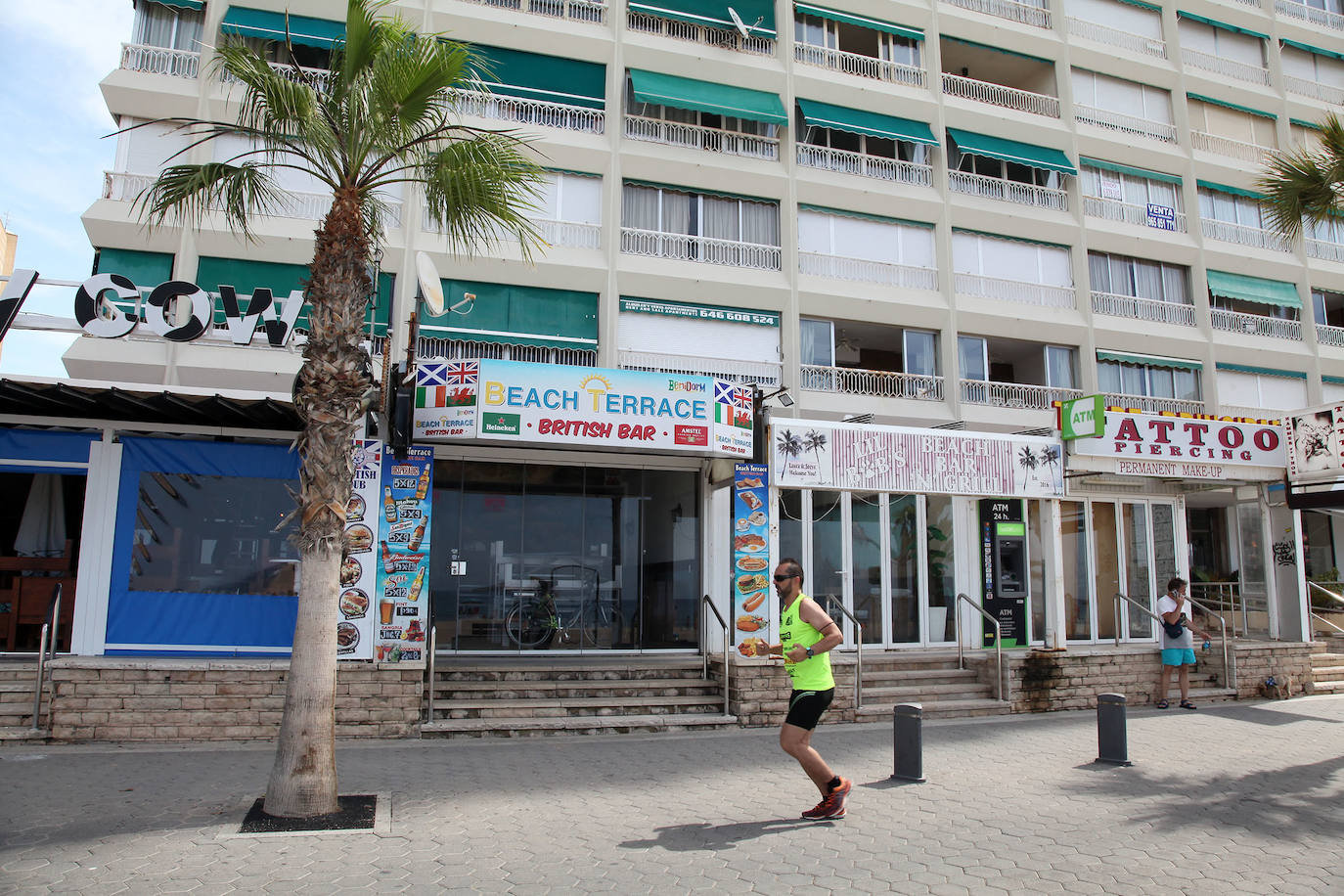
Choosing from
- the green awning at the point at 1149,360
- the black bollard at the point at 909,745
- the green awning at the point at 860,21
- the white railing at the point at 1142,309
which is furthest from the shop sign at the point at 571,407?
the white railing at the point at 1142,309

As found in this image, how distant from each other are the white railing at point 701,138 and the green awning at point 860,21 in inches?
131

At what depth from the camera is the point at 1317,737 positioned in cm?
1048

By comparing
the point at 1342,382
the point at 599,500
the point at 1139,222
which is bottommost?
the point at 599,500

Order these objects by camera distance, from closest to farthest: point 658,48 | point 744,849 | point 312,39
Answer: point 744,849, point 312,39, point 658,48

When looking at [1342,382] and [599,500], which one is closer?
[599,500]

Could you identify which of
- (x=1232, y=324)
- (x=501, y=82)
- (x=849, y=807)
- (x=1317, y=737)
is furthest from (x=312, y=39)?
(x=1232, y=324)

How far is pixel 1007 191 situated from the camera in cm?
2048

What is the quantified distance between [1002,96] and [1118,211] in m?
3.93

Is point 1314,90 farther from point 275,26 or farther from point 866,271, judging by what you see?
point 275,26

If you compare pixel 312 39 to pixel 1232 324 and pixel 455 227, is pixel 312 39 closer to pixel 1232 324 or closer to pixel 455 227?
pixel 455 227

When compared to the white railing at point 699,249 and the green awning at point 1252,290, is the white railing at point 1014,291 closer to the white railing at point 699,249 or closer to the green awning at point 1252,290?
the white railing at point 699,249

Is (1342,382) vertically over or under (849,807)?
over

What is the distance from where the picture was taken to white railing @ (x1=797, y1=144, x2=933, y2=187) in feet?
62.3

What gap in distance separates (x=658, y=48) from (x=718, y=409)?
33.7 feet
